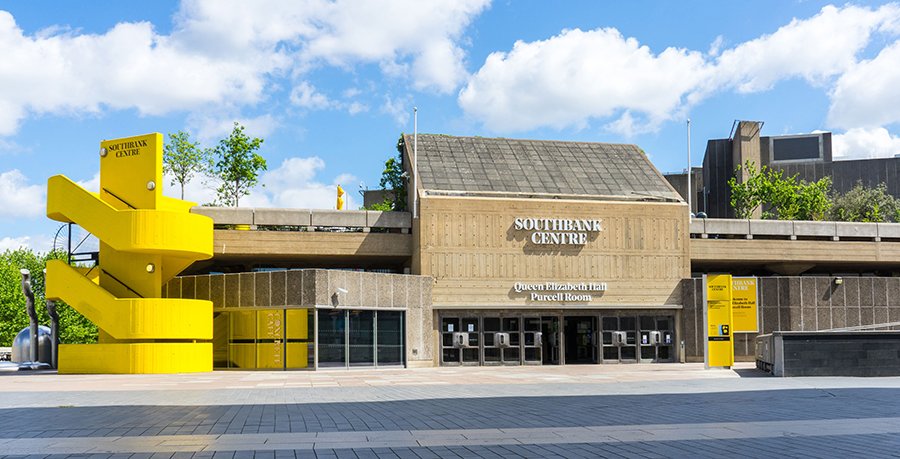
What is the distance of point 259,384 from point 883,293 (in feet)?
89.8

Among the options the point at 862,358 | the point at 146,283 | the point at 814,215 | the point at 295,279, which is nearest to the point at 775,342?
the point at 862,358

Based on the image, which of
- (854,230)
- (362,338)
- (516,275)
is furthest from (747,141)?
(362,338)

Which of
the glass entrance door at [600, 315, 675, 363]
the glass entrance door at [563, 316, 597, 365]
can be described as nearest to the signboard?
the glass entrance door at [600, 315, 675, 363]

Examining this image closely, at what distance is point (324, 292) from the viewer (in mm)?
27531

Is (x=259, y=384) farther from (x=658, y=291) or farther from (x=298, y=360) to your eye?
(x=658, y=291)

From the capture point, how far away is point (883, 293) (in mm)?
33375

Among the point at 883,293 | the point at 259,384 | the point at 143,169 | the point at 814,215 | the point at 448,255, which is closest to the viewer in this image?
the point at 259,384

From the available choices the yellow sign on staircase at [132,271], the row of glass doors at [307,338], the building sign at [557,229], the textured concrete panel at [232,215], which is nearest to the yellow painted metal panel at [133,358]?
the yellow sign on staircase at [132,271]

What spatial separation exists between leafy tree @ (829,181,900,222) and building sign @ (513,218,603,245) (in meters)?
37.3

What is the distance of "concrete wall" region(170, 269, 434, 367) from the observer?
27.7 m

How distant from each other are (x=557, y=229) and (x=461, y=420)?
21900 mm

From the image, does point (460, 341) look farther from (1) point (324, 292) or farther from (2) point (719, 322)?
(2) point (719, 322)

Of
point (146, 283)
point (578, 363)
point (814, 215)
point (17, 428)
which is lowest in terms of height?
point (578, 363)

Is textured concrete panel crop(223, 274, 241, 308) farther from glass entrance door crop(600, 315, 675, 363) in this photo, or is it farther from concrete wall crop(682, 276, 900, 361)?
concrete wall crop(682, 276, 900, 361)
